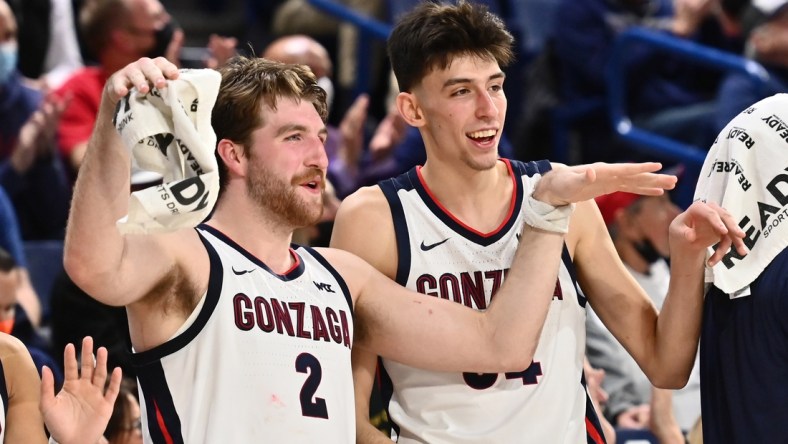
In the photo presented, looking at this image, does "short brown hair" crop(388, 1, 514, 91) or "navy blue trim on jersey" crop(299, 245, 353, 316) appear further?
"short brown hair" crop(388, 1, 514, 91)

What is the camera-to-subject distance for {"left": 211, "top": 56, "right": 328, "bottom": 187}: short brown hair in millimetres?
3875

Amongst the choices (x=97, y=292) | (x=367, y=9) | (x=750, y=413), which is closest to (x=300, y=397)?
(x=97, y=292)

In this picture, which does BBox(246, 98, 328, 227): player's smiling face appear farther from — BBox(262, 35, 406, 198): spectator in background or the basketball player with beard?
BBox(262, 35, 406, 198): spectator in background

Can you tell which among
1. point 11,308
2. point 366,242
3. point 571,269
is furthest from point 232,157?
point 11,308

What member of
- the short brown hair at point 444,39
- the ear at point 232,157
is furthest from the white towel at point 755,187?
the ear at point 232,157

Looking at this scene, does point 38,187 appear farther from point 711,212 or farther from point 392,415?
point 711,212

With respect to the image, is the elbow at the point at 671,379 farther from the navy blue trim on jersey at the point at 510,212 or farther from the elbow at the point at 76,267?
the elbow at the point at 76,267

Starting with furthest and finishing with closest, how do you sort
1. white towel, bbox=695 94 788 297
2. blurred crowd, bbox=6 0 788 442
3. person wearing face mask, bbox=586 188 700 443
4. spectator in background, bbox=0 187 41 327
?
spectator in background, bbox=0 187 41 327 < blurred crowd, bbox=6 0 788 442 < person wearing face mask, bbox=586 188 700 443 < white towel, bbox=695 94 788 297

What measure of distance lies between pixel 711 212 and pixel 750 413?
55 centimetres

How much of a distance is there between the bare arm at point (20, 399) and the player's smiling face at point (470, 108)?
1397 millimetres

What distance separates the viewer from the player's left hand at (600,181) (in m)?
3.75

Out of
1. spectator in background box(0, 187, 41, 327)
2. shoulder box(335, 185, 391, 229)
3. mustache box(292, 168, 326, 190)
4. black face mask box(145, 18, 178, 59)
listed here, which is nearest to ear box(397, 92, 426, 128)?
shoulder box(335, 185, 391, 229)

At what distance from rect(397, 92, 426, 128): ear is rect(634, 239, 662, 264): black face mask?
2.59 meters

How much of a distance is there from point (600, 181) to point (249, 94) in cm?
101
